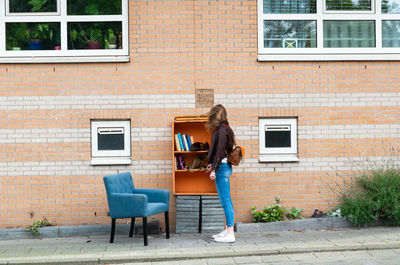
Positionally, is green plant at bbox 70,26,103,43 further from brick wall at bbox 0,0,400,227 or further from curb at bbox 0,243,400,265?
curb at bbox 0,243,400,265

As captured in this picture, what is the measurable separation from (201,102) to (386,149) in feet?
11.4

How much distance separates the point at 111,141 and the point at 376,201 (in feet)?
15.5

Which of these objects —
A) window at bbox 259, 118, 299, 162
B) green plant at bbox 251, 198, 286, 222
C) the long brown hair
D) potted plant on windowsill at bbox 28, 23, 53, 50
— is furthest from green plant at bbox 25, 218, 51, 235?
window at bbox 259, 118, 299, 162

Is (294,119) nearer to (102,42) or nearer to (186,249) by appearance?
(186,249)

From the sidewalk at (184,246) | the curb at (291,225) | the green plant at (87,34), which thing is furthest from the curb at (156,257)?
the green plant at (87,34)

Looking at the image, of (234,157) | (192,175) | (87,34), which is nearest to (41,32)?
(87,34)

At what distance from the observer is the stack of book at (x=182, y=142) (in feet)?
26.2

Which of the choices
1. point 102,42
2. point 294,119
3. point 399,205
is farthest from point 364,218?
point 102,42

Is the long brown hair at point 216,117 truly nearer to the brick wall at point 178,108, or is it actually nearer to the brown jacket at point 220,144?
the brown jacket at point 220,144

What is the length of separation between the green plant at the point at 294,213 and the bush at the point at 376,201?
2.43 feet

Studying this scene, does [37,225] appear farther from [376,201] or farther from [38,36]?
[376,201]

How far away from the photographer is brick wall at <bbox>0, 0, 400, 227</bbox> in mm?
8188

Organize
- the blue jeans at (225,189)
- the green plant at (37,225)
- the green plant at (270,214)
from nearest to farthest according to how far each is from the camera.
A: the blue jeans at (225,189), the green plant at (37,225), the green plant at (270,214)

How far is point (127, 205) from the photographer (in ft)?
23.4
